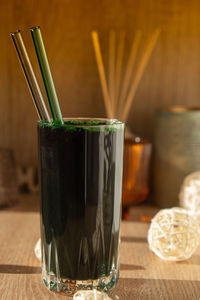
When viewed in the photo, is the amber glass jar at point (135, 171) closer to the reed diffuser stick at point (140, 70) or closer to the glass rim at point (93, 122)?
the reed diffuser stick at point (140, 70)

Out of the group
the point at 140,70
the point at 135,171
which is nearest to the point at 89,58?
the point at 140,70

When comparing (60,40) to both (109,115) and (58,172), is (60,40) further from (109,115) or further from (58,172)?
(58,172)

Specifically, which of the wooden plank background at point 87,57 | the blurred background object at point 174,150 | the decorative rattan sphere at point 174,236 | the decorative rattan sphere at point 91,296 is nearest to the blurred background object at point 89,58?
the wooden plank background at point 87,57

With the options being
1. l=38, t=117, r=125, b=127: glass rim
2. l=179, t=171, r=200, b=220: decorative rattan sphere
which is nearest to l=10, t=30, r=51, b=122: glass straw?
l=38, t=117, r=125, b=127: glass rim

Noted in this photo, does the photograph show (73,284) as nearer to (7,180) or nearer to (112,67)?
(7,180)

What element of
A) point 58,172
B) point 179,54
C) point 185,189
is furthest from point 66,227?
point 179,54

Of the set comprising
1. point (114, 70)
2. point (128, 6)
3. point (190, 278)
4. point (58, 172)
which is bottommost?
point (190, 278)

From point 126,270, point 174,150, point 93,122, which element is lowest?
point 126,270

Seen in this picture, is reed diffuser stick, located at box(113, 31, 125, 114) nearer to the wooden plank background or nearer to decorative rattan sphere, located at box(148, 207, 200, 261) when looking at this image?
the wooden plank background
